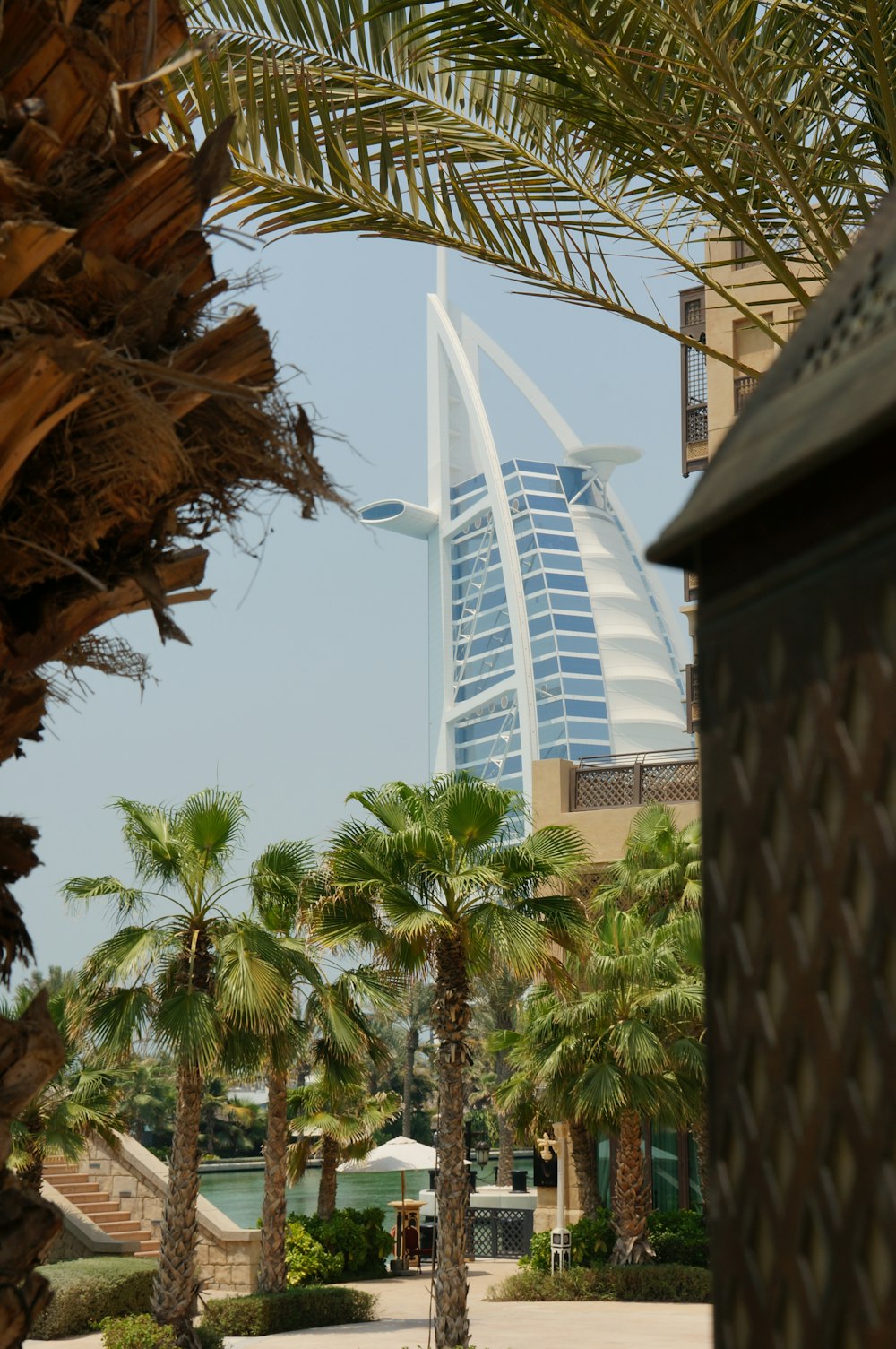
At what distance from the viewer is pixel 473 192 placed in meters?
6.24

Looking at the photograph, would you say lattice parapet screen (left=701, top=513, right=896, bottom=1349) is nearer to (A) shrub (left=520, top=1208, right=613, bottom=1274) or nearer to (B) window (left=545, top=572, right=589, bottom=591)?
(A) shrub (left=520, top=1208, right=613, bottom=1274)

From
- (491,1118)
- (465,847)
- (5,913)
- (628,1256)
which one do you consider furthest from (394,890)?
(491,1118)

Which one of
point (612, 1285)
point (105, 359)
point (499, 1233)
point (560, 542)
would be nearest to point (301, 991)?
point (612, 1285)

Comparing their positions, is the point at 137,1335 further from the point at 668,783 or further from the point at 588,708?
the point at 588,708

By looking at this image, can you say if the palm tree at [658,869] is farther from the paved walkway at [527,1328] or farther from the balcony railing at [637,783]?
the paved walkway at [527,1328]

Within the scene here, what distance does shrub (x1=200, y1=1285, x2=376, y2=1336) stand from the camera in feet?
61.1

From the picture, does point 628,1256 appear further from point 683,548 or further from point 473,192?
point 683,548

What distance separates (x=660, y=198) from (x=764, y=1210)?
229 inches

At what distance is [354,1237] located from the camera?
2367 centimetres

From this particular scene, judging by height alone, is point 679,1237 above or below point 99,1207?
below

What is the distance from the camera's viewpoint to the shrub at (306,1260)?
21.6 metres

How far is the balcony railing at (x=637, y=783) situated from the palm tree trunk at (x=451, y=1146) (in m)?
10.2

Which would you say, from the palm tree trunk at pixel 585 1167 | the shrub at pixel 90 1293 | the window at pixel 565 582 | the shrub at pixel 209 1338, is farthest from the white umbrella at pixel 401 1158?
the window at pixel 565 582

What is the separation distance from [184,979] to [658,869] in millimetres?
8948
